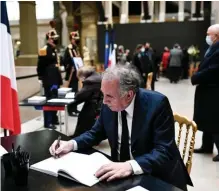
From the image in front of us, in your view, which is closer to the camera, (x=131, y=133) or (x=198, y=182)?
(x=131, y=133)

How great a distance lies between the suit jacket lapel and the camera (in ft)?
4.93

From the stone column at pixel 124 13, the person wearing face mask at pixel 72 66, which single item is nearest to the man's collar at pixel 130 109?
the person wearing face mask at pixel 72 66

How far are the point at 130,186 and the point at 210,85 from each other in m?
2.20

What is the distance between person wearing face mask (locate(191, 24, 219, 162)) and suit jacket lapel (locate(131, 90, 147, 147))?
1.75 metres

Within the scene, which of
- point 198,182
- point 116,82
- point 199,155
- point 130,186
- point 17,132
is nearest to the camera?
point 130,186

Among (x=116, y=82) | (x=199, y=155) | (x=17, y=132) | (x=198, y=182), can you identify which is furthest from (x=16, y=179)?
(x=199, y=155)

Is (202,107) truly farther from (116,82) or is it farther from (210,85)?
(116,82)

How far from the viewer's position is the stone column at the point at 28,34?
9.63 m

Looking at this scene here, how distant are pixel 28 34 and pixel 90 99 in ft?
22.8

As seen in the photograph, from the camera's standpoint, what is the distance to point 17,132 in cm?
216

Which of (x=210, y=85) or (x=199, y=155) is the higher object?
(x=210, y=85)

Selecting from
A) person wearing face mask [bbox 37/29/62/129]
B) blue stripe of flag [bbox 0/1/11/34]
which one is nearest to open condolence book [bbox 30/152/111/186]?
blue stripe of flag [bbox 0/1/11/34]

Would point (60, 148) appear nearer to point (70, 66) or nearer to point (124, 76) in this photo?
point (124, 76)

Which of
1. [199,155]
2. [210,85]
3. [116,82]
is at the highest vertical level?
[116,82]
